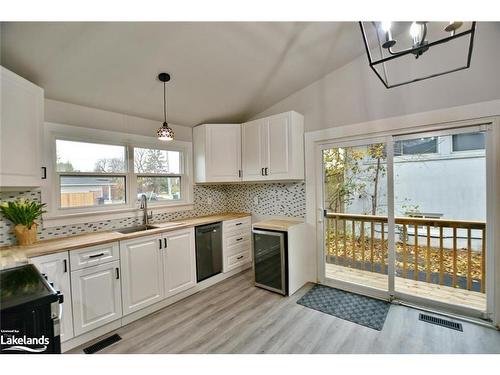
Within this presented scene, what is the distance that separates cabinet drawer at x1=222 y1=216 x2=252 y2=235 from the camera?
336 cm

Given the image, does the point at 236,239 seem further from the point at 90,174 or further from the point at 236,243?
the point at 90,174

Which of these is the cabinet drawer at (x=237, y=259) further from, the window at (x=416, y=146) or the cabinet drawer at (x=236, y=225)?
the window at (x=416, y=146)

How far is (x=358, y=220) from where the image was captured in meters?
3.06

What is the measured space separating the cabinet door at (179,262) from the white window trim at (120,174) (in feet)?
2.10

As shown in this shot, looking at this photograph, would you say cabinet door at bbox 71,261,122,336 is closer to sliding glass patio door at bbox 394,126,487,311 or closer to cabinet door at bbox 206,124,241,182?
cabinet door at bbox 206,124,241,182

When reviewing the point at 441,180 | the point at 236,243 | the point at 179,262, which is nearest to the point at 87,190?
the point at 179,262

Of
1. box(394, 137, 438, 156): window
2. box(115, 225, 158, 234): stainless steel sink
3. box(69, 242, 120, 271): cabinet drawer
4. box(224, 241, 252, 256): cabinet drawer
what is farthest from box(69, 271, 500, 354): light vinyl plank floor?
box(394, 137, 438, 156): window

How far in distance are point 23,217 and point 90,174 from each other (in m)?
0.77

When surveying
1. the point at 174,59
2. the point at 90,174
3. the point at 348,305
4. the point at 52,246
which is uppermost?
the point at 174,59

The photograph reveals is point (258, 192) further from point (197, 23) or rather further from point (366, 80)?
point (197, 23)

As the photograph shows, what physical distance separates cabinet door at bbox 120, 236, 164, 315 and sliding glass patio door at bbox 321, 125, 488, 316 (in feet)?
7.03

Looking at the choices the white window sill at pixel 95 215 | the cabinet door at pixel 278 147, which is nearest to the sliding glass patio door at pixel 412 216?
the cabinet door at pixel 278 147

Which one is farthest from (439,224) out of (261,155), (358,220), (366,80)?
(261,155)

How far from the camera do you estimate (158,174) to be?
3.24 metres
